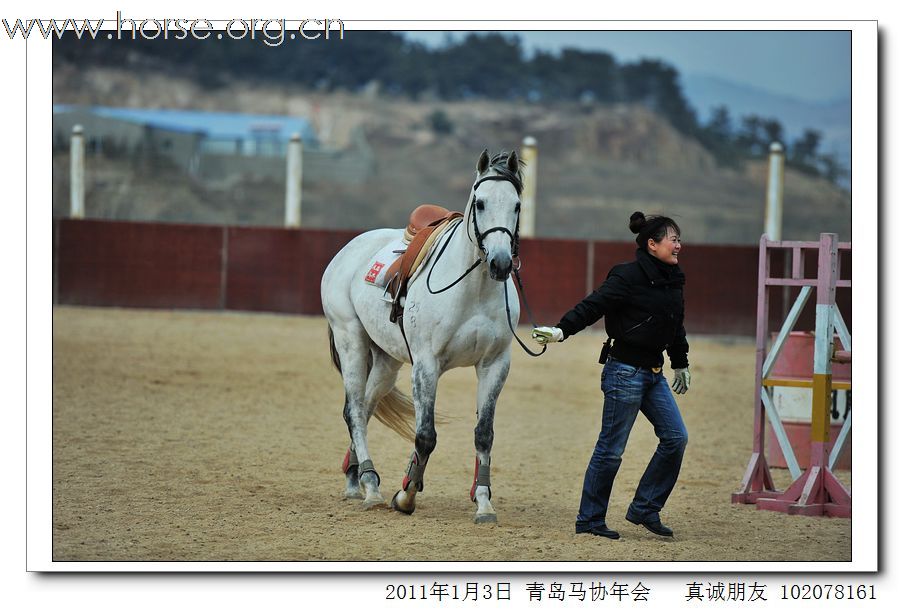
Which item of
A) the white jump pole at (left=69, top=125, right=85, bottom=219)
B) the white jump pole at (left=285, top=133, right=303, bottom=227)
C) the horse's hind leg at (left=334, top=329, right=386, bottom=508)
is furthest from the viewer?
the white jump pole at (left=69, top=125, right=85, bottom=219)

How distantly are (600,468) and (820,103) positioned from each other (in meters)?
45.0

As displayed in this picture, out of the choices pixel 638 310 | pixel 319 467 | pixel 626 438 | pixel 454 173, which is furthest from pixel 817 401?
pixel 454 173

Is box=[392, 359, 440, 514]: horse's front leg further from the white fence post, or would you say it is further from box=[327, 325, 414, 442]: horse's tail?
the white fence post

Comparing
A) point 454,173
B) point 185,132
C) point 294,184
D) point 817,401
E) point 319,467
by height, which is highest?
point 185,132

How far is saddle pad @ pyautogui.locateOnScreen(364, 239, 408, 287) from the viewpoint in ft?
23.0

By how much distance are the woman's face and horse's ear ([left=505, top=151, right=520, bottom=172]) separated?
2.66 feet

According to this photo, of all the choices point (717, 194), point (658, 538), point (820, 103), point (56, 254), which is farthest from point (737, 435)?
point (820, 103)

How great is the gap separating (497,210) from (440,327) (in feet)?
2.72

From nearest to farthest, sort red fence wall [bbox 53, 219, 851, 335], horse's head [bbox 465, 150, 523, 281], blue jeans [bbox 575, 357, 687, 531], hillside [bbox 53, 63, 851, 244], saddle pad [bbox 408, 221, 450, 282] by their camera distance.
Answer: horse's head [bbox 465, 150, 523, 281] < blue jeans [bbox 575, 357, 687, 531] < saddle pad [bbox 408, 221, 450, 282] < red fence wall [bbox 53, 219, 851, 335] < hillside [bbox 53, 63, 851, 244]

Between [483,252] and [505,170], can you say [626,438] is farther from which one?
[505,170]

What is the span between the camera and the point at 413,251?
675cm

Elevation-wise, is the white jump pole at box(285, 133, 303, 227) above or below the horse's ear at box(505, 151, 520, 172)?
above

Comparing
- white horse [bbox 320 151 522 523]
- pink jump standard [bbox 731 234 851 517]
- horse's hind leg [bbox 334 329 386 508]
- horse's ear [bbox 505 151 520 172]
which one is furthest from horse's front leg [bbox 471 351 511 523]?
pink jump standard [bbox 731 234 851 517]

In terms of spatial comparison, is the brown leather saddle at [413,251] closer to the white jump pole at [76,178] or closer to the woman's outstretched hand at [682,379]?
the woman's outstretched hand at [682,379]
